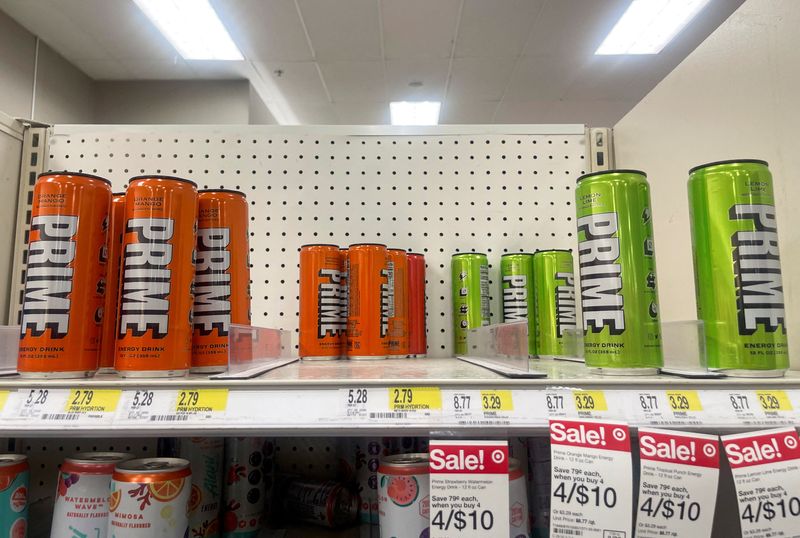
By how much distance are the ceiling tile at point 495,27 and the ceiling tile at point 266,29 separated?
3.75 feet

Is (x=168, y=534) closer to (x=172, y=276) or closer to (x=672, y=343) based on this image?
(x=172, y=276)

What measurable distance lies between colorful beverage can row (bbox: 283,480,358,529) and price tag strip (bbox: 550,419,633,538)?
0.54 meters

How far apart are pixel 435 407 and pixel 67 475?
22.3 inches

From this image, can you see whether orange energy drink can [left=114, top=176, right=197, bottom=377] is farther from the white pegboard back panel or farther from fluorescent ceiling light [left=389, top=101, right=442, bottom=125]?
fluorescent ceiling light [left=389, top=101, right=442, bottom=125]

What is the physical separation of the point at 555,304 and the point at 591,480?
1.78 ft

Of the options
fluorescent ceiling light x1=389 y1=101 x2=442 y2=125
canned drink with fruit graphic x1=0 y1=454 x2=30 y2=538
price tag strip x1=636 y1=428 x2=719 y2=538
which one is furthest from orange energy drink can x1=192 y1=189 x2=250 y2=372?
fluorescent ceiling light x1=389 y1=101 x2=442 y2=125

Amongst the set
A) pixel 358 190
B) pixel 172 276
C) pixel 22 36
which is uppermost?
pixel 22 36

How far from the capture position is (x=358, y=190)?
1.28 m

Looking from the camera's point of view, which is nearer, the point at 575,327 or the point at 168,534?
the point at 168,534

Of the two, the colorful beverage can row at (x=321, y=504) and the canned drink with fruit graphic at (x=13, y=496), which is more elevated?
the canned drink with fruit graphic at (x=13, y=496)

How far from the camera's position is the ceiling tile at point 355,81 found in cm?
393

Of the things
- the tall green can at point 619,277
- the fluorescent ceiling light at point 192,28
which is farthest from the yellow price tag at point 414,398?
the fluorescent ceiling light at point 192,28

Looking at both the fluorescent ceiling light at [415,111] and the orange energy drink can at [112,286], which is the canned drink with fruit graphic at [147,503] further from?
the fluorescent ceiling light at [415,111]

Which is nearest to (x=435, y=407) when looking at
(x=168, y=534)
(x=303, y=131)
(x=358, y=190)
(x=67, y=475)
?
(x=168, y=534)
